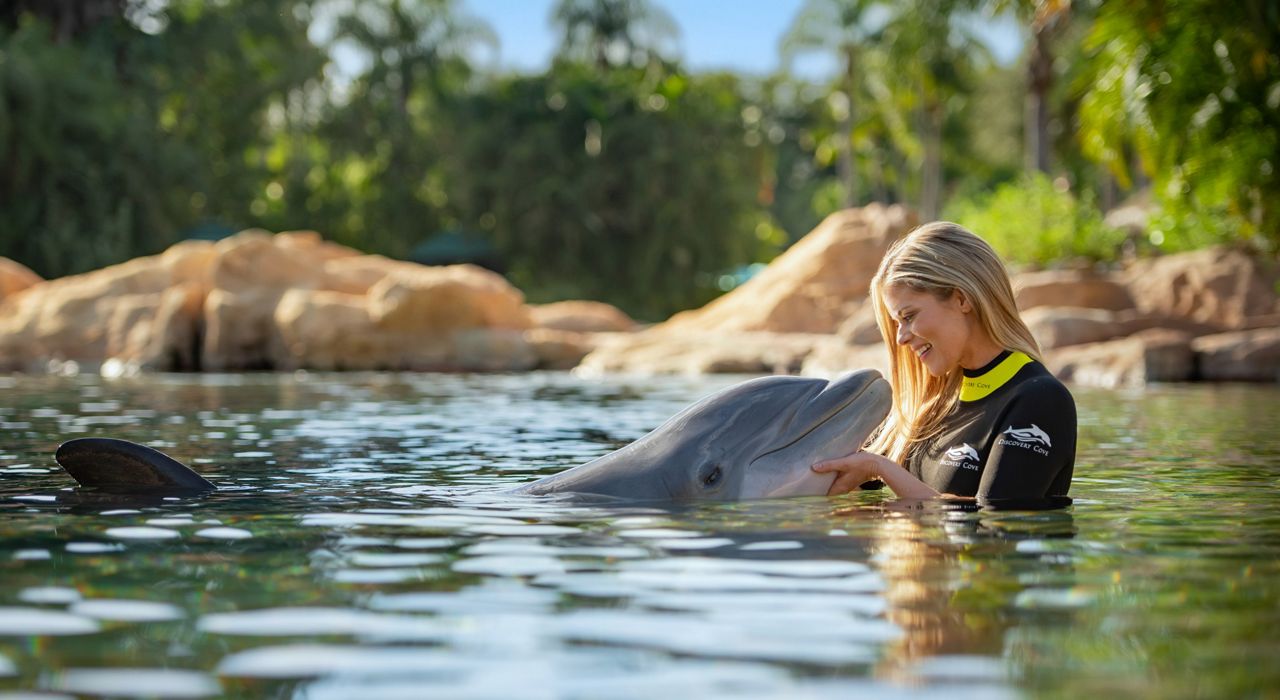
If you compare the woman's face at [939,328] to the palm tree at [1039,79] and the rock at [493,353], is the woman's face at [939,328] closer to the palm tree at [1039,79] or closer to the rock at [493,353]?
the rock at [493,353]

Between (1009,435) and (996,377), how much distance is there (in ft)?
0.83

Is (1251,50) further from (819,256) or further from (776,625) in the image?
(776,625)

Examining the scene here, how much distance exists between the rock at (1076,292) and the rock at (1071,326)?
1.10m

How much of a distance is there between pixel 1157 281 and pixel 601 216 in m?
19.1

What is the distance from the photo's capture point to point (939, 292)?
509 cm

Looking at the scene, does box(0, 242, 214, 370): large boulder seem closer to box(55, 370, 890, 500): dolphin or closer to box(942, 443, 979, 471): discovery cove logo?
box(55, 370, 890, 500): dolphin

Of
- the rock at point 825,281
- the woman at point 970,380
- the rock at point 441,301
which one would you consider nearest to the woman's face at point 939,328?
the woman at point 970,380

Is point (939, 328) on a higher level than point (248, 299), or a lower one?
lower

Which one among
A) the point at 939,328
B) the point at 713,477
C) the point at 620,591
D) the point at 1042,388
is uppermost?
the point at 939,328

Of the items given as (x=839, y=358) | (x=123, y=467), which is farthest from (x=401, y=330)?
(x=123, y=467)

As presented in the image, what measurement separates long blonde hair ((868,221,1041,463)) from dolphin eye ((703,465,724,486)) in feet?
2.29

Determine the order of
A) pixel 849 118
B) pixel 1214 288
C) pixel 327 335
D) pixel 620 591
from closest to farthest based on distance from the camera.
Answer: pixel 620 591
pixel 1214 288
pixel 327 335
pixel 849 118

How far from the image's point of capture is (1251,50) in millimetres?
15805

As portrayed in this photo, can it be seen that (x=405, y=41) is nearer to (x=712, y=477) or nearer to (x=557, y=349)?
(x=557, y=349)
